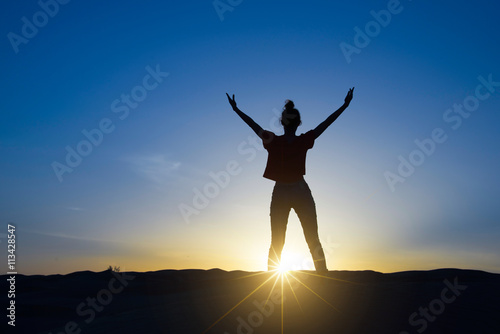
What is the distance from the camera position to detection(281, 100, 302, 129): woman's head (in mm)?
5324

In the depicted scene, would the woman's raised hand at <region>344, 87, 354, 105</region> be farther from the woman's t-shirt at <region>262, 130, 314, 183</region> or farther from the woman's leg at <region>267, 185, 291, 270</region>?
the woman's leg at <region>267, 185, 291, 270</region>

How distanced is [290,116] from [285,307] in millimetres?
2510

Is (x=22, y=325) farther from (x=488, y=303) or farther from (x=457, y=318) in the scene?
(x=488, y=303)

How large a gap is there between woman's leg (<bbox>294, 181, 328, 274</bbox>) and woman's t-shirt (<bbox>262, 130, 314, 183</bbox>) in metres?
0.23

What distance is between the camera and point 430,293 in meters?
4.46

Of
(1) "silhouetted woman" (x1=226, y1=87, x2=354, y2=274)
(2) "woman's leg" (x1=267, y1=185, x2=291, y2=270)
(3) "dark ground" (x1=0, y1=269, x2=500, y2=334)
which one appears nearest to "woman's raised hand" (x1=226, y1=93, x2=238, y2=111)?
(1) "silhouetted woman" (x1=226, y1=87, x2=354, y2=274)

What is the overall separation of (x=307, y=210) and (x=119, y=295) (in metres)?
3.29

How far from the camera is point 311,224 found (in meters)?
5.03

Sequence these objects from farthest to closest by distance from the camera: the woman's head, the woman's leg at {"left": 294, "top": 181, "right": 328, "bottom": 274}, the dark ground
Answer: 1. the woman's head
2. the woman's leg at {"left": 294, "top": 181, "right": 328, "bottom": 274}
3. the dark ground

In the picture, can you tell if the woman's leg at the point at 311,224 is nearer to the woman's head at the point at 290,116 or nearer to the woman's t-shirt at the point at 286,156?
→ the woman's t-shirt at the point at 286,156

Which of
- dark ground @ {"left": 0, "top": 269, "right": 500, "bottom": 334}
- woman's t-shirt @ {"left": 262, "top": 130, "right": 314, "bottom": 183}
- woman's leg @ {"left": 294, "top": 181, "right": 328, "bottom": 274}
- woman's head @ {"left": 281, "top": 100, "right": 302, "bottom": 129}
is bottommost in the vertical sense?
dark ground @ {"left": 0, "top": 269, "right": 500, "bottom": 334}

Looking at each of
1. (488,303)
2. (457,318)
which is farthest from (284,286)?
(488,303)

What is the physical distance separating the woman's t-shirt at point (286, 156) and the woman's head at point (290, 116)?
0.74ft

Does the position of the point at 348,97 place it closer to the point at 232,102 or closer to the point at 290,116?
the point at 290,116
